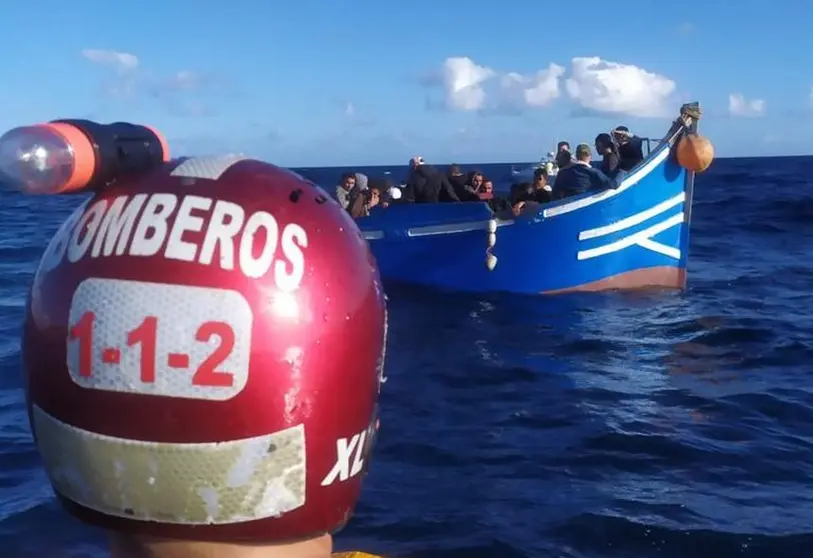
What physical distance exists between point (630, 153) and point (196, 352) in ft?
42.0

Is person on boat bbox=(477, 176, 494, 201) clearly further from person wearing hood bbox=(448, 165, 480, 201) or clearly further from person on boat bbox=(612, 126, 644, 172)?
person on boat bbox=(612, 126, 644, 172)

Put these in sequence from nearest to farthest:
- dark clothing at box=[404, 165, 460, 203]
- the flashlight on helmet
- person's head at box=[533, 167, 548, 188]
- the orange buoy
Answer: the flashlight on helmet < the orange buoy < person's head at box=[533, 167, 548, 188] < dark clothing at box=[404, 165, 460, 203]

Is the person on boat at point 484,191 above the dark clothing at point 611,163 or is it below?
below

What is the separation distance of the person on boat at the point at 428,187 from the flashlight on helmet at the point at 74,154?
12146mm

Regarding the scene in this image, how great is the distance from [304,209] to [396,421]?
5.36 meters

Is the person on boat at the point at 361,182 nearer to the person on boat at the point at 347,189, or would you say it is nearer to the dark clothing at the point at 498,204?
the person on boat at the point at 347,189

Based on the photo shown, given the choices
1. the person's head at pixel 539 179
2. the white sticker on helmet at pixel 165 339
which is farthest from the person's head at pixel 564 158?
the white sticker on helmet at pixel 165 339

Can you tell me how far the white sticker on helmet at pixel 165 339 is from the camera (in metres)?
1.54

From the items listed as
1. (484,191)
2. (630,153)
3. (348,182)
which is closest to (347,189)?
(348,182)

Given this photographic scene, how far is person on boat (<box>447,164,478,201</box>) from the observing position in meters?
14.1

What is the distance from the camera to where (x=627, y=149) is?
13602mm

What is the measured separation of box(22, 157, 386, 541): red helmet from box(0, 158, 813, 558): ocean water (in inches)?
126

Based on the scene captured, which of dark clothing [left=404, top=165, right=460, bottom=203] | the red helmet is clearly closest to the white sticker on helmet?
the red helmet

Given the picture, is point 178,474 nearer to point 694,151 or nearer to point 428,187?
point 694,151
